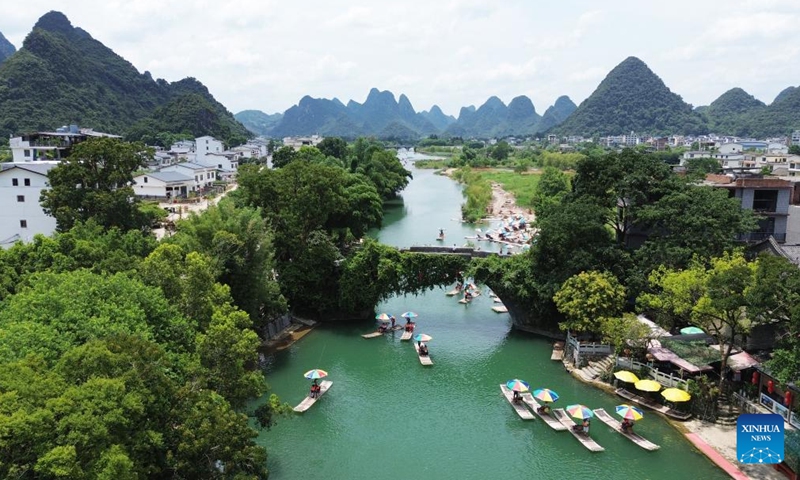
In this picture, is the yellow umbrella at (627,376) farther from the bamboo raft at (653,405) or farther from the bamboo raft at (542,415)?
the bamboo raft at (542,415)

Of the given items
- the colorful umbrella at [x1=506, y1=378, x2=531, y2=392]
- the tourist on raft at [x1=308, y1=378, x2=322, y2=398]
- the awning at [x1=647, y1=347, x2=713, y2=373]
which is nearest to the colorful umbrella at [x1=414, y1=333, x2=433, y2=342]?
the colorful umbrella at [x1=506, y1=378, x2=531, y2=392]

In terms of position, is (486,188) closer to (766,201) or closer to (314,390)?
(766,201)

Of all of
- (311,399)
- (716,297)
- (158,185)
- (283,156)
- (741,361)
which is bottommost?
(311,399)

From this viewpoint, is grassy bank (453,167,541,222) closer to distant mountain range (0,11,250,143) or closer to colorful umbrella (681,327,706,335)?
colorful umbrella (681,327,706,335)

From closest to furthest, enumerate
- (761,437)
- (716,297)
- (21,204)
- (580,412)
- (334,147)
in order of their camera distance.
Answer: (761,437) → (716,297) → (580,412) → (21,204) → (334,147)

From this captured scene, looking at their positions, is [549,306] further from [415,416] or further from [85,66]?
[85,66]

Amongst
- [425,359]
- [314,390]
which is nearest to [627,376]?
A: [425,359]
